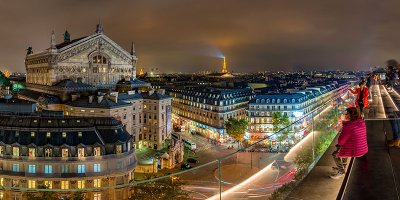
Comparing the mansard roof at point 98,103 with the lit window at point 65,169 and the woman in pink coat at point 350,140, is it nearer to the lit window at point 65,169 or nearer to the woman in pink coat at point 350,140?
the lit window at point 65,169

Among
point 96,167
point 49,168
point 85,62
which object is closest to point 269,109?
point 85,62

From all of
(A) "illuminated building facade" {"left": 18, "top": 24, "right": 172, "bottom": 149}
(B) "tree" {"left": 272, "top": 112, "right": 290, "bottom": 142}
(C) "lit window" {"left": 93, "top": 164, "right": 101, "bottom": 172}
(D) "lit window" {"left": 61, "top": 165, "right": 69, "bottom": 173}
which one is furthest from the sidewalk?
(B) "tree" {"left": 272, "top": 112, "right": 290, "bottom": 142}

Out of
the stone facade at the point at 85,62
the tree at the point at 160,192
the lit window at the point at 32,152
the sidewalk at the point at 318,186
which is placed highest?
the stone facade at the point at 85,62

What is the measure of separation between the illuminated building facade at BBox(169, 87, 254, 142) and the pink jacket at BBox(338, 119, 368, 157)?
61.1m

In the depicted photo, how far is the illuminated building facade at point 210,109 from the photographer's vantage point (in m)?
74.7

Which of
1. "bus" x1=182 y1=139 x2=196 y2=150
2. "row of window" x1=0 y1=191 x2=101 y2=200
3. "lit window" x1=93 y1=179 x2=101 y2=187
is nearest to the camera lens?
"row of window" x1=0 y1=191 x2=101 y2=200

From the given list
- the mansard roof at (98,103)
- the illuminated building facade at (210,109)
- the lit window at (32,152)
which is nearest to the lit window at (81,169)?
the lit window at (32,152)

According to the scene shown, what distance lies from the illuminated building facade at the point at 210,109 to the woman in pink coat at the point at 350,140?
2400 inches

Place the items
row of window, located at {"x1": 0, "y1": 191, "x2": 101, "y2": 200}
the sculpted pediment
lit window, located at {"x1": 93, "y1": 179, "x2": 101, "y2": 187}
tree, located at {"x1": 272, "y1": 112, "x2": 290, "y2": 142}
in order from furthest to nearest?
the sculpted pediment, tree, located at {"x1": 272, "y1": 112, "x2": 290, "y2": 142}, lit window, located at {"x1": 93, "y1": 179, "x2": 101, "y2": 187}, row of window, located at {"x1": 0, "y1": 191, "x2": 101, "y2": 200}

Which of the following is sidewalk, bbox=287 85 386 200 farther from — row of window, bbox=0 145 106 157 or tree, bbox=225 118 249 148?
tree, bbox=225 118 249 148

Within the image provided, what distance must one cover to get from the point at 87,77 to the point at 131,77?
422 inches

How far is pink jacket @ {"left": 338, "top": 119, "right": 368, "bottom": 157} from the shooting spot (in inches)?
417

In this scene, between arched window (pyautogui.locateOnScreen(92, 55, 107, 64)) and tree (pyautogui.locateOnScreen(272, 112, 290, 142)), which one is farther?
arched window (pyautogui.locateOnScreen(92, 55, 107, 64))

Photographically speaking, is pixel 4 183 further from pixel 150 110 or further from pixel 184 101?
pixel 184 101
